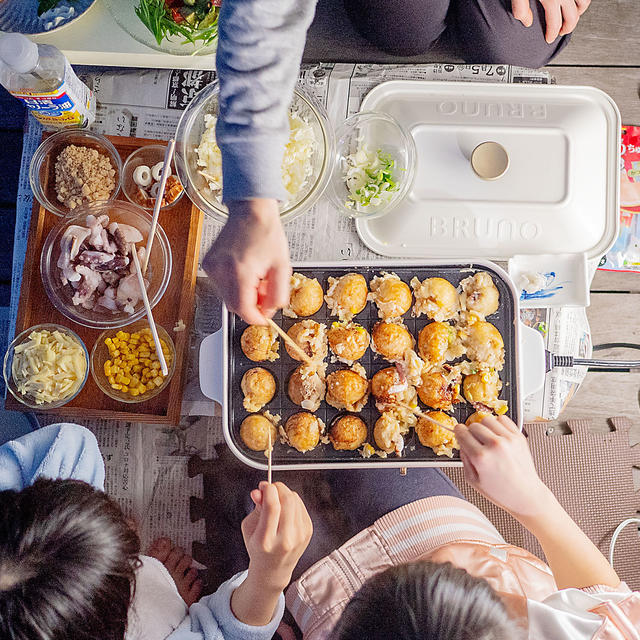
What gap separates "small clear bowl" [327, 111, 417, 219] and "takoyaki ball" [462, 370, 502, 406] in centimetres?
46

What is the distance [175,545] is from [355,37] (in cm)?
151

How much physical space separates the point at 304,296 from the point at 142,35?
73 centimetres

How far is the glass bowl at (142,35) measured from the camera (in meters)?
1.34

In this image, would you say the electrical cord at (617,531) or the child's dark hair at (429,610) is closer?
the child's dark hair at (429,610)

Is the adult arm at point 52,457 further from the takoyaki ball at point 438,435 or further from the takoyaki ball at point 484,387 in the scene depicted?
the takoyaki ball at point 484,387

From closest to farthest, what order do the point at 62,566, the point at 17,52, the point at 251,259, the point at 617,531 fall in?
1. the point at 251,259
2. the point at 62,566
3. the point at 17,52
4. the point at 617,531

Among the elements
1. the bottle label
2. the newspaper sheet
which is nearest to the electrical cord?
the newspaper sheet

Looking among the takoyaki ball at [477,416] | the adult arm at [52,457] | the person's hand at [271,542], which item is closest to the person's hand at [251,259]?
the person's hand at [271,542]

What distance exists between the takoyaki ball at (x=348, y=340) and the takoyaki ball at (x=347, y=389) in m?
0.04

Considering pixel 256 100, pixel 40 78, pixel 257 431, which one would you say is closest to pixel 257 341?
pixel 257 431

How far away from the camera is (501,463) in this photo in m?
1.24

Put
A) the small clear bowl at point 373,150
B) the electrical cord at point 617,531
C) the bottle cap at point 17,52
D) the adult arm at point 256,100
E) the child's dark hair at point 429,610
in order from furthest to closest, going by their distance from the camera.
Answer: the electrical cord at point 617,531 → the small clear bowl at point 373,150 → the bottle cap at point 17,52 → the child's dark hair at point 429,610 → the adult arm at point 256,100

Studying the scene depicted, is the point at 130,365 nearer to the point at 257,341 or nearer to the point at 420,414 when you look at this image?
the point at 257,341

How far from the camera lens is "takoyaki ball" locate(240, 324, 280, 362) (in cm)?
130
